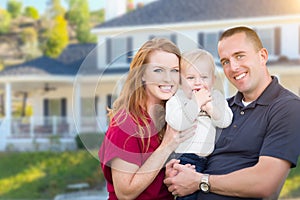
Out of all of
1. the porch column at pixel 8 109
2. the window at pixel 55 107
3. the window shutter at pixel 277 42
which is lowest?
the window at pixel 55 107

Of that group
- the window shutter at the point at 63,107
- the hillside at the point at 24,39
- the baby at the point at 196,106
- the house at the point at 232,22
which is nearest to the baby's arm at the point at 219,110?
the baby at the point at 196,106

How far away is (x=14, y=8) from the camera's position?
4666cm

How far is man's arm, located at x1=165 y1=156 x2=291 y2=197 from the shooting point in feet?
6.77

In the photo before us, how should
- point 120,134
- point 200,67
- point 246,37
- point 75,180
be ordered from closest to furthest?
point 120,134, point 200,67, point 246,37, point 75,180

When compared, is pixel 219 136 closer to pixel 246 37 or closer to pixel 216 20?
pixel 246 37

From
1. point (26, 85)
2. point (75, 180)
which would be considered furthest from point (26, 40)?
point (75, 180)

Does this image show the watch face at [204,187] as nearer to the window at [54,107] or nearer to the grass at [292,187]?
the grass at [292,187]

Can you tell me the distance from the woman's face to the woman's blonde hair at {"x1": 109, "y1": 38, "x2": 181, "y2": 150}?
2 centimetres

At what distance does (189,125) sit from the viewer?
2.05 metres

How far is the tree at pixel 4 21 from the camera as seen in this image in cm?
4063

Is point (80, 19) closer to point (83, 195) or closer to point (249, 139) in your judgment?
point (83, 195)

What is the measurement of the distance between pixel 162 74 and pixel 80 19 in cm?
3667

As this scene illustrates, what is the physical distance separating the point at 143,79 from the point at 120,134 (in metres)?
0.20

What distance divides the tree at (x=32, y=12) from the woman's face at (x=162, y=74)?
42210mm
